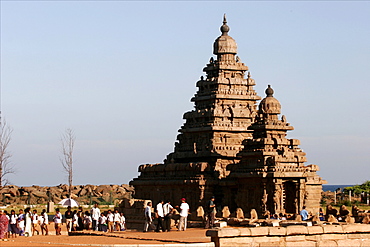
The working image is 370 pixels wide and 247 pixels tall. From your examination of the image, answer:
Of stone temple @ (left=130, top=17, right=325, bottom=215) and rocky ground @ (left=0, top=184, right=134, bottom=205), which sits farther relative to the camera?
rocky ground @ (left=0, top=184, right=134, bottom=205)

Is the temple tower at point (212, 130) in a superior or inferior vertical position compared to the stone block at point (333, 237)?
superior

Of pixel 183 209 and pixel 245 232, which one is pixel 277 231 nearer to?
pixel 245 232

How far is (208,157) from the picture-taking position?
72.7m

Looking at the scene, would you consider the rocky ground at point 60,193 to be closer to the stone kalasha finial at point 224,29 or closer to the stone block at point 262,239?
the stone kalasha finial at point 224,29

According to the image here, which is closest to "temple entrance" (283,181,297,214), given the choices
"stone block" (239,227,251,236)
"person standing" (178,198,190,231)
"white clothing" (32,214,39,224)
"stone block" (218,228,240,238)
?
"person standing" (178,198,190,231)

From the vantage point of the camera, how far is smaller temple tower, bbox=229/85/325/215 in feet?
208

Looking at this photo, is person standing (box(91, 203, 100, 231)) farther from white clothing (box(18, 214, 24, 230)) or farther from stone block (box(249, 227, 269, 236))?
stone block (box(249, 227, 269, 236))

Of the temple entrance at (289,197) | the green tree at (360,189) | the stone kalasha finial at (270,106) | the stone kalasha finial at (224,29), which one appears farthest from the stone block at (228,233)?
the green tree at (360,189)

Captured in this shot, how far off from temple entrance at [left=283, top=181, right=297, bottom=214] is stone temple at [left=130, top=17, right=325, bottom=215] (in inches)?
2.6

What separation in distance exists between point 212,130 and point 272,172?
11853 millimetres

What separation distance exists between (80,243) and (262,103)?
Answer: 32.8 m

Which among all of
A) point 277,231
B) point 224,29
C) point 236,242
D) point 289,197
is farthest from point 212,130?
point 236,242

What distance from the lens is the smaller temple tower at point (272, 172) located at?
63250mm

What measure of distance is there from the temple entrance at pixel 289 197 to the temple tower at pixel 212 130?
6.28 metres
